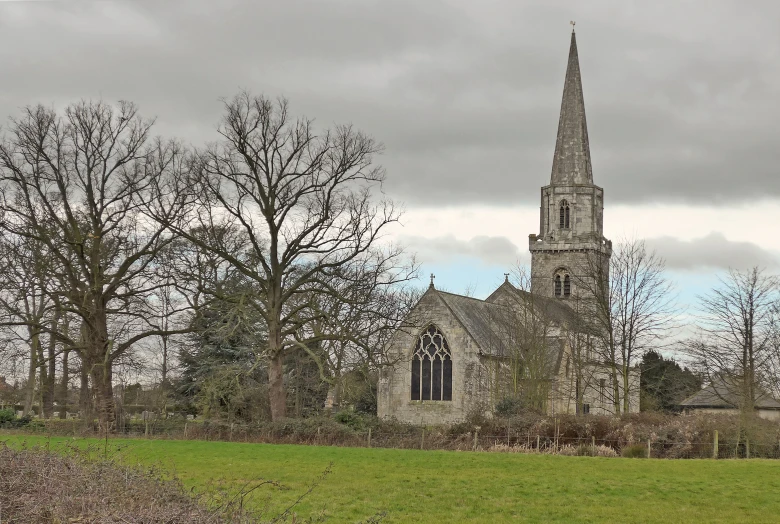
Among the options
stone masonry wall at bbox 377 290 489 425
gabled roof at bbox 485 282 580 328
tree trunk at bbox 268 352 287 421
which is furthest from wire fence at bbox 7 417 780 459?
gabled roof at bbox 485 282 580 328

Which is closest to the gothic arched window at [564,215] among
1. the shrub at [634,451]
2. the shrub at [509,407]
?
the shrub at [509,407]

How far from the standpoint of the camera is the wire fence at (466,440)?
2919 cm

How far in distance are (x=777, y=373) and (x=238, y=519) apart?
38606 millimetres

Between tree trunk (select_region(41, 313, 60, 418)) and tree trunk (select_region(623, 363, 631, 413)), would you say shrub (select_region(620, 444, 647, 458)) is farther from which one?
tree trunk (select_region(41, 313, 60, 418))

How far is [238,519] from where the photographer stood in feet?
24.7

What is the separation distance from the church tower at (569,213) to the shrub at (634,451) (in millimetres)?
33729

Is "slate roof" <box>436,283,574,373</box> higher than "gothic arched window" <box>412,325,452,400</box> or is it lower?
higher

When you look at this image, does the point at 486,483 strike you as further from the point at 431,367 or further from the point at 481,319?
the point at 481,319

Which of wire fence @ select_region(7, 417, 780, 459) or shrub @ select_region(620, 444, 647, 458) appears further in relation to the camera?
wire fence @ select_region(7, 417, 780, 459)

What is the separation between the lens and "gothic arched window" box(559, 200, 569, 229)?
63.8 meters

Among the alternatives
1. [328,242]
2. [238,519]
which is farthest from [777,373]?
[238,519]

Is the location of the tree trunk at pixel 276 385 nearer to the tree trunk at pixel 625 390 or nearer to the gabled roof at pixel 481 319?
the gabled roof at pixel 481 319

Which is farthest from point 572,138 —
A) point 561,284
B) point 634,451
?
point 634,451

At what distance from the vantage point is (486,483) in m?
19.0
